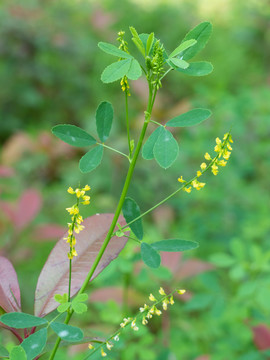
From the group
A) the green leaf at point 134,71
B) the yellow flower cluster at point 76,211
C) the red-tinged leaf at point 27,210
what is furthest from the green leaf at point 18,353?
the red-tinged leaf at point 27,210

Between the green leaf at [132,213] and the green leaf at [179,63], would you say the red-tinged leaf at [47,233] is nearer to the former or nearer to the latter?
the green leaf at [132,213]

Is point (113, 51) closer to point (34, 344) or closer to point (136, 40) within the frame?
point (136, 40)

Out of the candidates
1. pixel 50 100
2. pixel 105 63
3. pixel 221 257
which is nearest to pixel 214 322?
pixel 221 257

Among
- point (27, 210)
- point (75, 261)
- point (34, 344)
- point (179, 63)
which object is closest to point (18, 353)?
point (34, 344)

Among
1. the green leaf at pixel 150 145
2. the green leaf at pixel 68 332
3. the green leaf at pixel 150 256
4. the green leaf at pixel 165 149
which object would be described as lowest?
the green leaf at pixel 68 332

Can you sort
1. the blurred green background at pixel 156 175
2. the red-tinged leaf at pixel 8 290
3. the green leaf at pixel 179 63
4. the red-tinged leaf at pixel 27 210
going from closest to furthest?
the green leaf at pixel 179 63, the red-tinged leaf at pixel 8 290, the blurred green background at pixel 156 175, the red-tinged leaf at pixel 27 210
